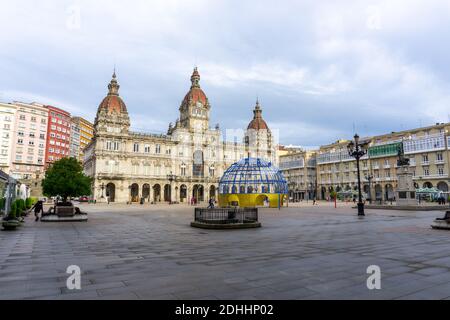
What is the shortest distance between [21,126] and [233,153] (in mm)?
57228

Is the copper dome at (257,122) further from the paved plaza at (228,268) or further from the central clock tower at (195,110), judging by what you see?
the paved plaza at (228,268)

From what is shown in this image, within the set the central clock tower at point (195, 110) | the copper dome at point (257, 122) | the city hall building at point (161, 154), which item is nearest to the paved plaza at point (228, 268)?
the city hall building at point (161, 154)

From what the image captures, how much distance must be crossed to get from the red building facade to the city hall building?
18417 millimetres

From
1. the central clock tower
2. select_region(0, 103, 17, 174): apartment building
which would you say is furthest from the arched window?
select_region(0, 103, 17, 174): apartment building

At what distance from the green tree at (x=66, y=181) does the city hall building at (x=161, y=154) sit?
27854 mm

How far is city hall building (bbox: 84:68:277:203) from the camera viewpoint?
2586 inches

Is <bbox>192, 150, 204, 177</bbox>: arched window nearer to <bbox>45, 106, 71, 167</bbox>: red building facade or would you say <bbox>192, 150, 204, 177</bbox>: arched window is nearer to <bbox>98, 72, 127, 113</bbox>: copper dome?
<bbox>98, 72, 127, 113</bbox>: copper dome

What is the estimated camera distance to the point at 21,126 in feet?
267

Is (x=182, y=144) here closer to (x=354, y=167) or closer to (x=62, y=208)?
(x=354, y=167)

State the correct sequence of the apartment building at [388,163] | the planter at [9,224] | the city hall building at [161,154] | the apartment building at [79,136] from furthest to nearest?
1. the apartment building at [79,136]
2. the city hall building at [161,154]
3. the apartment building at [388,163]
4. the planter at [9,224]

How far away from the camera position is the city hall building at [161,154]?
65.7 metres

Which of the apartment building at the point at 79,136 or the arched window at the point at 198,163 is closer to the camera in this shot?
the arched window at the point at 198,163

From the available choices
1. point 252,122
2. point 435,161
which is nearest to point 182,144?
point 252,122

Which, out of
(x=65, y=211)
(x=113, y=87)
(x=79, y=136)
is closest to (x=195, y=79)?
(x=113, y=87)
